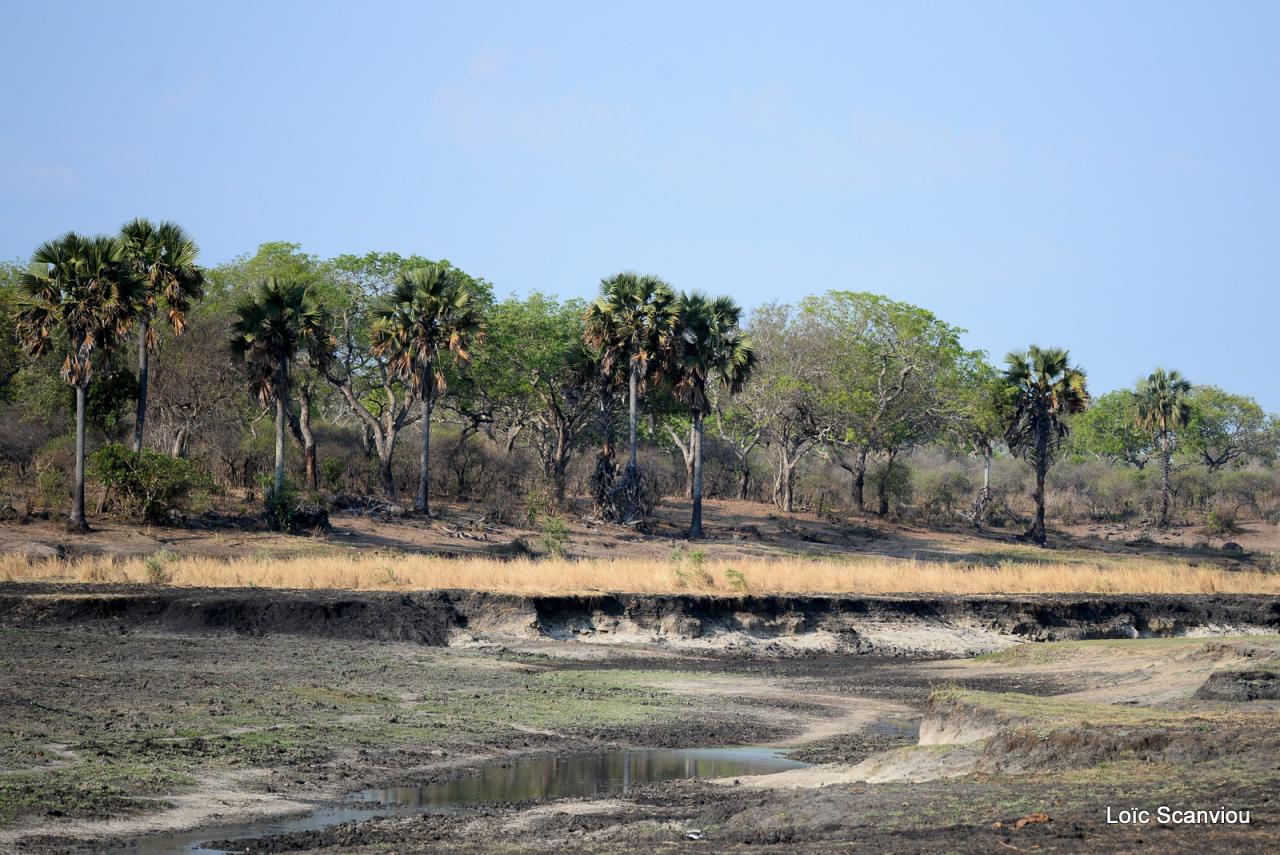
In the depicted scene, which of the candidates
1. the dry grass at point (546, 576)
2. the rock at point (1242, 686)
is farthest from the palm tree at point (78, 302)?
the rock at point (1242, 686)

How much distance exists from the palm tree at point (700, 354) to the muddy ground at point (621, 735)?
89.5 feet

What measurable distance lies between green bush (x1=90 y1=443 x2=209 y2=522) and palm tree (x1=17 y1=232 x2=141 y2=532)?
4.45 ft

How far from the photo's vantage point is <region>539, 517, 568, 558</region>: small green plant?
42.2m

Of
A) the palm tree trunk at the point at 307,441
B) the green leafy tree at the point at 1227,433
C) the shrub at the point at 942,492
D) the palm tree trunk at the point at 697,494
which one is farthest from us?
the green leafy tree at the point at 1227,433

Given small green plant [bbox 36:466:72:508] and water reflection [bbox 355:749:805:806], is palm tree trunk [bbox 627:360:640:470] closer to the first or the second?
small green plant [bbox 36:466:72:508]

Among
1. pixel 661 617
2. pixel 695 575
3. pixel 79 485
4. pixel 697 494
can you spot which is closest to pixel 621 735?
pixel 661 617

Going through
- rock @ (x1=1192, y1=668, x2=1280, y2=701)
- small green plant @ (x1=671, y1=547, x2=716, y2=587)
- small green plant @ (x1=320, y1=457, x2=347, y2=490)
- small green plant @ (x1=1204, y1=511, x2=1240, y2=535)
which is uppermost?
small green plant @ (x1=320, y1=457, x2=347, y2=490)

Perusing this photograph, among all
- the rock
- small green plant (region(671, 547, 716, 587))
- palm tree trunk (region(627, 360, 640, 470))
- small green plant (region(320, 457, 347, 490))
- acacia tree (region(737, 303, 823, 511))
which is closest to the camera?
the rock

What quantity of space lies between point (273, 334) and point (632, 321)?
48.9ft

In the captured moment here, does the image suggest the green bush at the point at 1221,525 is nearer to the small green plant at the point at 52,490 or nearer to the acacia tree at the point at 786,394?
the acacia tree at the point at 786,394

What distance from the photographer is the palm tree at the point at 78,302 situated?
4009 cm

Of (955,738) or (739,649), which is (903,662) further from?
(955,738)

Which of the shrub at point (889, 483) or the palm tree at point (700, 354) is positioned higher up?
the palm tree at point (700, 354)

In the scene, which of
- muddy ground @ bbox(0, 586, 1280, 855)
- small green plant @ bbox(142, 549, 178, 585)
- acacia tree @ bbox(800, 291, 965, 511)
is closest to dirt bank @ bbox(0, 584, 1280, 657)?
muddy ground @ bbox(0, 586, 1280, 855)
